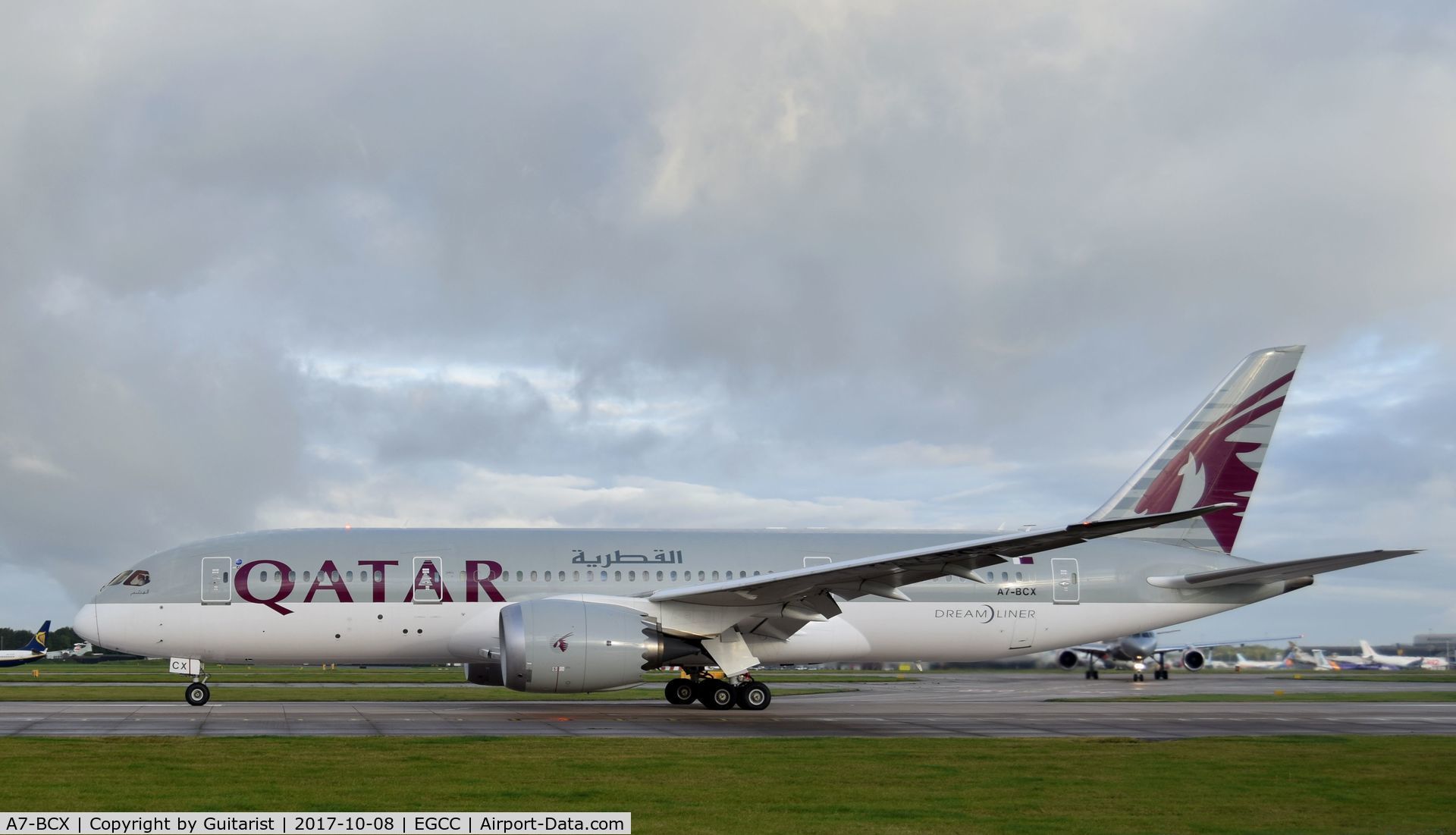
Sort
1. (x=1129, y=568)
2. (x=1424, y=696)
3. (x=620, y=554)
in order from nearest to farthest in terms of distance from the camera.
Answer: (x=620, y=554), (x=1129, y=568), (x=1424, y=696)

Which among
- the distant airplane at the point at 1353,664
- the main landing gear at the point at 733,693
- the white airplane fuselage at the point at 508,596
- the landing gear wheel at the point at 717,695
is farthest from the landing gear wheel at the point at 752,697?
the distant airplane at the point at 1353,664

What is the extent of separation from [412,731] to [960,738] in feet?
27.3

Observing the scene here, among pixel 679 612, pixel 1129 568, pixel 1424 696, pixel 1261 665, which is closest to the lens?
pixel 679 612

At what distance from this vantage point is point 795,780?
13.5 metres

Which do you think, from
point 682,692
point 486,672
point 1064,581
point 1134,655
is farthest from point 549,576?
point 1134,655

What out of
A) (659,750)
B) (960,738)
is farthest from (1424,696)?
(659,750)

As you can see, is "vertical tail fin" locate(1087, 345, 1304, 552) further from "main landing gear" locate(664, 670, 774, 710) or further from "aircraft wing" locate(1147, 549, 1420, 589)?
"main landing gear" locate(664, 670, 774, 710)

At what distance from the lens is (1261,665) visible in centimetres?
8112

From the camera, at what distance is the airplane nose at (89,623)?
25.4 metres

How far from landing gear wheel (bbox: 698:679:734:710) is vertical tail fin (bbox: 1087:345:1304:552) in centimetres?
986

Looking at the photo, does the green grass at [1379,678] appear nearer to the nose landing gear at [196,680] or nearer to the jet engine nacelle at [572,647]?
the jet engine nacelle at [572,647]

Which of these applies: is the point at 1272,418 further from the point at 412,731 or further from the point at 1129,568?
the point at 412,731

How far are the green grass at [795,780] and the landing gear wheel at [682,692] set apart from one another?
869 cm

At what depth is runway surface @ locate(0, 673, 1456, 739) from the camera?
64.8 ft
